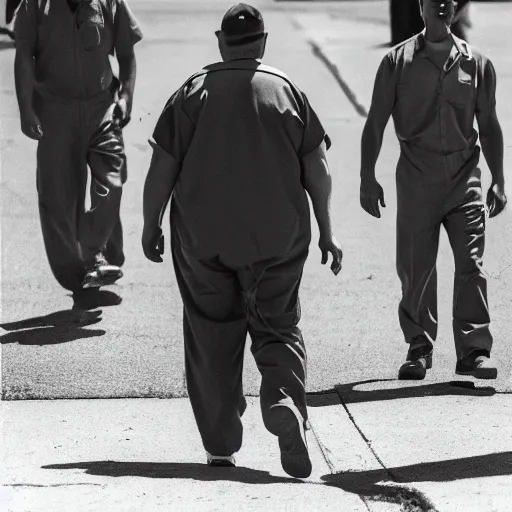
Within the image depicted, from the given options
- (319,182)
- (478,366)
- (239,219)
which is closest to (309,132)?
(319,182)

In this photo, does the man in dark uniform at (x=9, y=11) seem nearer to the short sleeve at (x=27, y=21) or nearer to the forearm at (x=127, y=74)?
the forearm at (x=127, y=74)

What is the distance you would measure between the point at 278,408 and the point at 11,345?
2976mm

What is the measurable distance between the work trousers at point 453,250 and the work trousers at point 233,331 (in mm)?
1775

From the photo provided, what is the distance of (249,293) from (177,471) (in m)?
0.80

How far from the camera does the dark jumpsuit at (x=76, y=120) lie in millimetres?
9070

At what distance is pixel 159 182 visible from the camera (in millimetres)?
6145

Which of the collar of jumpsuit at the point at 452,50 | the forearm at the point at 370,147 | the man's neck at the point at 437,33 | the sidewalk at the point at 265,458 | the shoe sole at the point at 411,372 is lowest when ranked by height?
the shoe sole at the point at 411,372

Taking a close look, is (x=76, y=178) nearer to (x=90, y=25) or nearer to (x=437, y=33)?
(x=90, y=25)

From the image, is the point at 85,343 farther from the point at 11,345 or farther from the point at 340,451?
the point at 340,451

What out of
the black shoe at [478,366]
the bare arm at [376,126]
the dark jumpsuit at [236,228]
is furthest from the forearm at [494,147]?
the dark jumpsuit at [236,228]

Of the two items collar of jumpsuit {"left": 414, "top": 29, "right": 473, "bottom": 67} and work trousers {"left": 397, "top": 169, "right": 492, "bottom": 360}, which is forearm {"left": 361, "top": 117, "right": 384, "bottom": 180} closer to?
work trousers {"left": 397, "top": 169, "right": 492, "bottom": 360}

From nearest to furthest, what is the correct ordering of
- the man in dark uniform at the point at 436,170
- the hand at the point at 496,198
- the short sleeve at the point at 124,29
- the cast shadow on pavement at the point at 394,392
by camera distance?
the cast shadow on pavement at the point at 394,392
the man in dark uniform at the point at 436,170
the hand at the point at 496,198
the short sleeve at the point at 124,29

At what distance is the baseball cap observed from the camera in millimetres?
6137

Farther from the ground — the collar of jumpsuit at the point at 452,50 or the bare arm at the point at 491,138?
the collar of jumpsuit at the point at 452,50
